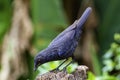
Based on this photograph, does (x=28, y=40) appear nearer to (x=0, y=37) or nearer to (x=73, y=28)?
(x=0, y=37)

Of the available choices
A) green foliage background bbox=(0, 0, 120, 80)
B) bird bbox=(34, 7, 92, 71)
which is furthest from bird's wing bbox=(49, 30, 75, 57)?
green foliage background bbox=(0, 0, 120, 80)

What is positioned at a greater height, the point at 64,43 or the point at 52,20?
the point at 52,20

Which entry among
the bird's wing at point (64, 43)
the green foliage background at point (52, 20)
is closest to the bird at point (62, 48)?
the bird's wing at point (64, 43)

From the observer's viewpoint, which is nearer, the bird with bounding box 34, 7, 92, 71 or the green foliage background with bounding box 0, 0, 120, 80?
the bird with bounding box 34, 7, 92, 71

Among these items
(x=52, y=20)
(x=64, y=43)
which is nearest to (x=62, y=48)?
(x=64, y=43)

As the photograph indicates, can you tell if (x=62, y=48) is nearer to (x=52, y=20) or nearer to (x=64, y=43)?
(x=64, y=43)

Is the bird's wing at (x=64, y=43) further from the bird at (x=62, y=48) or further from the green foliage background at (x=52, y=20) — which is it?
the green foliage background at (x=52, y=20)

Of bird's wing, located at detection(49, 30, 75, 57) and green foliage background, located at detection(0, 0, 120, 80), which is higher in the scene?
green foliage background, located at detection(0, 0, 120, 80)

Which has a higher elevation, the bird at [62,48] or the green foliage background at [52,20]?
the green foliage background at [52,20]

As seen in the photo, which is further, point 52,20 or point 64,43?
point 52,20

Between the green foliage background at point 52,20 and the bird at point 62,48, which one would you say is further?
the green foliage background at point 52,20

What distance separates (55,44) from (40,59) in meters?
0.10

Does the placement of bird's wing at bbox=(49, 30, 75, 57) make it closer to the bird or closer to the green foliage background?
the bird

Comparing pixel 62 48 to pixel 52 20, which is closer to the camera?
pixel 62 48
